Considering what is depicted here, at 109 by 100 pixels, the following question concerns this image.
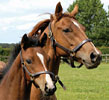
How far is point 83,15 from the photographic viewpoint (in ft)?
189

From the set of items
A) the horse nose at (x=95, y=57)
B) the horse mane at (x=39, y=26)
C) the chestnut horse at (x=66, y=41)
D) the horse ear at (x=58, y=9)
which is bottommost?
the horse nose at (x=95, y=57)

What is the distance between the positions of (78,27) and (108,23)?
51.7 m

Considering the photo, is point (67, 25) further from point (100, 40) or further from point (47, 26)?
point (100, 40)

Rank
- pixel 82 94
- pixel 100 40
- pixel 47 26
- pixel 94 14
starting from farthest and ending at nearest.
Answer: pixel 94 14 < pixel 100 40 < pixel 82 94 < pixel 47 26

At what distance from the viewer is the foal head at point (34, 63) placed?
14.2 ft

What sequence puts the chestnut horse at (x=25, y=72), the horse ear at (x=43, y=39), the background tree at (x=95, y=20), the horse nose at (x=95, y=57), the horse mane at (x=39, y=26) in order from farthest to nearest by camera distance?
the background tree at (x=95, y=20) → the horse mane at (x=39, y=26) → the horse ear at (x=43, y=39) → the horse nose at (x=95, y=57) → the chestnut horse at (x=25, y=72)

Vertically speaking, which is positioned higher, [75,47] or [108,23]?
[108,23]

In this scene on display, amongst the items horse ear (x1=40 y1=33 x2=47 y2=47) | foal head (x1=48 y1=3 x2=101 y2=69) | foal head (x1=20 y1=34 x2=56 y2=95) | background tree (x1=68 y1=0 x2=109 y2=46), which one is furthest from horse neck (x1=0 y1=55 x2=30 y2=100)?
background tree (x1=68 y1=0 x2=109 y2=46)

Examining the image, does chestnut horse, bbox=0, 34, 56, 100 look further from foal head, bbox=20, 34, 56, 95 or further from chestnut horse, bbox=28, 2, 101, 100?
chestnut horse, bbox=28, 2, 101, 100

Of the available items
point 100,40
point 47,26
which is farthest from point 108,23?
point 47,26

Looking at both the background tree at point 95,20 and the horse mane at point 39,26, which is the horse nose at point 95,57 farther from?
the background tree at point 95,20

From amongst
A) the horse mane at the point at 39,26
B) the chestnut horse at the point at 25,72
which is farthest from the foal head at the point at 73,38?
the chestnut horse at the point at 25,72

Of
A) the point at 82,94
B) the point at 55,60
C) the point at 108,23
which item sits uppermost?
the point at 108,23

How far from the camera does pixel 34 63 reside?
4.48m
